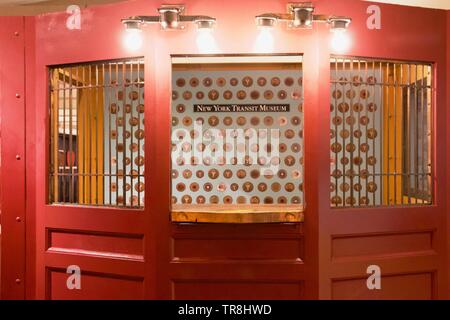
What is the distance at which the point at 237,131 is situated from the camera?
4504 millimetres

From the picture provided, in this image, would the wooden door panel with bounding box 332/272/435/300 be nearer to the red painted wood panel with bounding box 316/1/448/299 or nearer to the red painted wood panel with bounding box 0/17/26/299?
the red painted wood panel with bounding box 316/1/448/299

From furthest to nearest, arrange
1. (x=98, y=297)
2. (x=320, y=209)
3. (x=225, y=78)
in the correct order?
(x=225, y=78)
(x=98, y=297)
(x=320, y=209)

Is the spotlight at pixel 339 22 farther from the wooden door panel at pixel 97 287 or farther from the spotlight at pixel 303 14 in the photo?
the wooden door panel at pixel 97 287

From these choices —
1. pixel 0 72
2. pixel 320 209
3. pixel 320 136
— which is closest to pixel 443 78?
pixel 320 136

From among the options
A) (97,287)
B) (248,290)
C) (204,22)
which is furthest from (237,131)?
(97,287)

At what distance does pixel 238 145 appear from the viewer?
4.55 m

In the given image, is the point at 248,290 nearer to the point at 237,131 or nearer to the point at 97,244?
the point at 97,244

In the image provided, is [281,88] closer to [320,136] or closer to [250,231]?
[320,136]

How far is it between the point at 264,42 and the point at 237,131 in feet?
4.74

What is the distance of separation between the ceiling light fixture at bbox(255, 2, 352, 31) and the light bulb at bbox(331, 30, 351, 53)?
0.11 metres

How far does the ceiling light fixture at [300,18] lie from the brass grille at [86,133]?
3.35ft

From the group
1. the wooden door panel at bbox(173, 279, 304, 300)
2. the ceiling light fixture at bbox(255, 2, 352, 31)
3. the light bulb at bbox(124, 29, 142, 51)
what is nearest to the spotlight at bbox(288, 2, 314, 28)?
the ceiling light fixture at bbox(255, 2, 352, 31)

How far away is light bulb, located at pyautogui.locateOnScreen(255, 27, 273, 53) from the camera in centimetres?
316

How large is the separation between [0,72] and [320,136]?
247 cm
